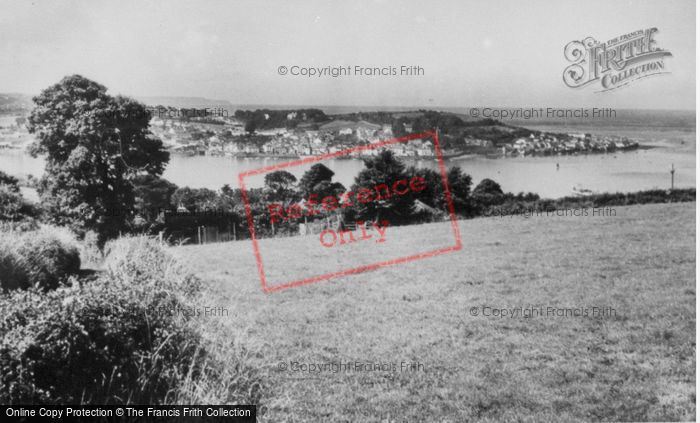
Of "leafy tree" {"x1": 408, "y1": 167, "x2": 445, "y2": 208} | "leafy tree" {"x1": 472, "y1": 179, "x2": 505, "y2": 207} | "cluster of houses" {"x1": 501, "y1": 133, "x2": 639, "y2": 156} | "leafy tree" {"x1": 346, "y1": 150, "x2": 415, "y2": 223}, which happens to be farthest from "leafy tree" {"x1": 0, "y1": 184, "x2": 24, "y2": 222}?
"leafy tree" {"x1": 472, "y1": 179, "x2": 505, "y2": 207}

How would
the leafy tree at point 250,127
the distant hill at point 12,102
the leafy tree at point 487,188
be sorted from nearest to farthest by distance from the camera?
1. the leafy tree at point 250,127
2. the distant hill at point 12,102
3. the leafy tree at point 487,188

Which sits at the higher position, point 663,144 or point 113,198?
point 663,144

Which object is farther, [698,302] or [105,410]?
[698,302]

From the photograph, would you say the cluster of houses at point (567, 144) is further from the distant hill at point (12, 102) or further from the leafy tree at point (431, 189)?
the distant hill at point (12, 102)

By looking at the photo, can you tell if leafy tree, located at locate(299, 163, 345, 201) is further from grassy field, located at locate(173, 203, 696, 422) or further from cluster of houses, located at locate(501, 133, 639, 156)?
cluster of houses, located at locate(501, 133, 639, 156)

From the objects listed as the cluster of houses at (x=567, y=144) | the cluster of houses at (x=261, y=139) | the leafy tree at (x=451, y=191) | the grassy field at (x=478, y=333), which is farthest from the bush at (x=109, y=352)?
the leafy tree at (x=451, y=191)

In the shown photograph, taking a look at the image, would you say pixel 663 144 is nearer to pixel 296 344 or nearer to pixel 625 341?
pixel 625 341

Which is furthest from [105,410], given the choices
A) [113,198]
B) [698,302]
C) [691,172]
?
[691,172]
